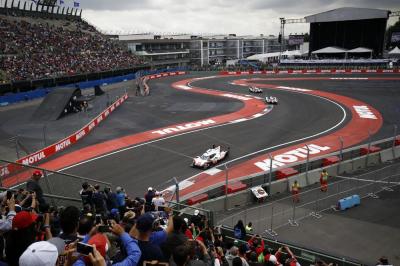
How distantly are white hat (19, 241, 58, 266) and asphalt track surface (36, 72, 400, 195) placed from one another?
14.9m

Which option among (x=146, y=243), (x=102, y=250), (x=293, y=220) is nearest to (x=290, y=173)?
(x=293, y=220)

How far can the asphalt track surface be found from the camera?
851 inches

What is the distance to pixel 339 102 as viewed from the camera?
4244 cm

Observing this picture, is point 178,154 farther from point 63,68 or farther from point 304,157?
point 63,68

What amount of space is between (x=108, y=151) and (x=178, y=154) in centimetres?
514

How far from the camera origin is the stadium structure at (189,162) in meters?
7.12

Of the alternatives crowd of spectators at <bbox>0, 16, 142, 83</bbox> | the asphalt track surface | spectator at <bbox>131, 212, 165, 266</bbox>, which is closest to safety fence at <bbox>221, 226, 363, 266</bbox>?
spectator at <bbox>131, 212, 165, 266</bbox>

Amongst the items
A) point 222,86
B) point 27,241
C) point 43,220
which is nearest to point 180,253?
point 27,241

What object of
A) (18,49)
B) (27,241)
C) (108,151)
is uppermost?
(18,49)

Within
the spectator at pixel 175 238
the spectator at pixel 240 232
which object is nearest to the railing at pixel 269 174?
the spectator at pixel 240 232

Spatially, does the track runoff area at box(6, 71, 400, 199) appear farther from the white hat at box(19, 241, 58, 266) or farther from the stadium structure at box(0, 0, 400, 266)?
the white hat at box(19, 241, 58, 266)

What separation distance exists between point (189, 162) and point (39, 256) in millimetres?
19215

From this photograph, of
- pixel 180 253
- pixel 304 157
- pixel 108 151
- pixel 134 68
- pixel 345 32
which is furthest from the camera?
pixel 345 32

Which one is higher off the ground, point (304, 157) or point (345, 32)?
point (345, 32)
